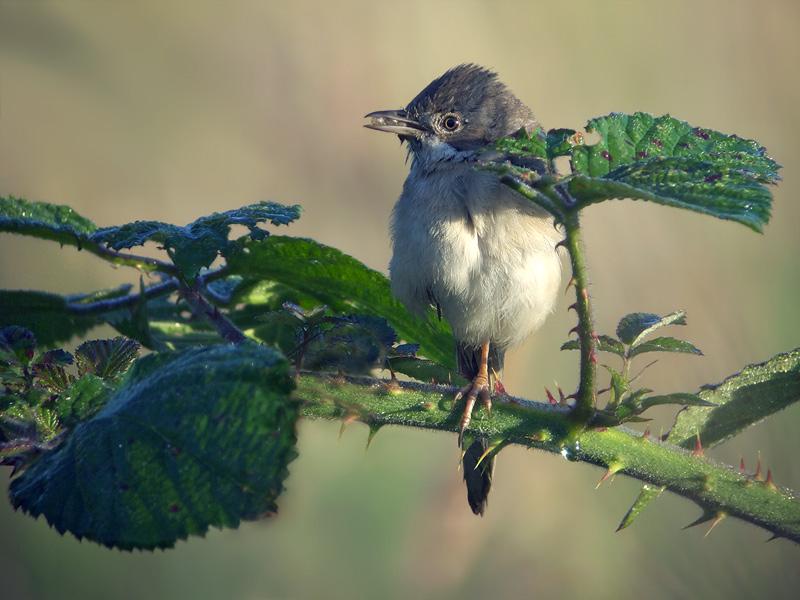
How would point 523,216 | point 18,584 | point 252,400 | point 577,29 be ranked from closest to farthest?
point 252,400 → point 523,216 → point 18,584 → point 577,29

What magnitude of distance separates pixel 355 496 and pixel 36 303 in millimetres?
2215

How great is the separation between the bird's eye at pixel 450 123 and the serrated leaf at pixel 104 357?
2.58 meters

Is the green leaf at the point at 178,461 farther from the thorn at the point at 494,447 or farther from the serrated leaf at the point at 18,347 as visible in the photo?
the thorn at the point at 494,447

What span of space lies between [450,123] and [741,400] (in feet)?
7.78

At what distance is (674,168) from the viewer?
1.50m

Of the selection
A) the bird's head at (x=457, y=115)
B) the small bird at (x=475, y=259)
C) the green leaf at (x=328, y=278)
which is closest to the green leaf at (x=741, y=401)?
the green leaf at (x=328, y=278)

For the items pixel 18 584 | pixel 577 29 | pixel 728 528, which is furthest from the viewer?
pixel 577 29

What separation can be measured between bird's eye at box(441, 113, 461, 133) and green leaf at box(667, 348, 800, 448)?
2323mm

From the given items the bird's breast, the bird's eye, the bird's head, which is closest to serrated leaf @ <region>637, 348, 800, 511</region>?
the bird's breast

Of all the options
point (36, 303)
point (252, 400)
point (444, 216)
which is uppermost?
point (444, 216)

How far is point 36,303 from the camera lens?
6.82 ft

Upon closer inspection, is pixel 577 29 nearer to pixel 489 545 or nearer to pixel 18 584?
pixel 489 545

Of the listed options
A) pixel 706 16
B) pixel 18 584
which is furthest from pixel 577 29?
pixel 18 584

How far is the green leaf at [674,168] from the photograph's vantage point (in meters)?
1.43
